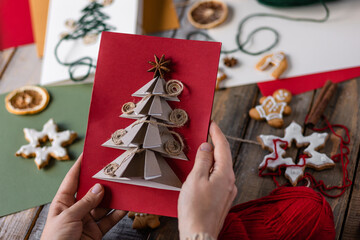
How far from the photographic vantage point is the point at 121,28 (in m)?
1.28

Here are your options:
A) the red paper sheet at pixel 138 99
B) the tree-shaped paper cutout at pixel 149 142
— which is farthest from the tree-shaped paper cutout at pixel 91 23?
the tree-shaped paper cutout at pixel 149 142

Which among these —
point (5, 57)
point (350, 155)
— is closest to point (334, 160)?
point (350, 155)

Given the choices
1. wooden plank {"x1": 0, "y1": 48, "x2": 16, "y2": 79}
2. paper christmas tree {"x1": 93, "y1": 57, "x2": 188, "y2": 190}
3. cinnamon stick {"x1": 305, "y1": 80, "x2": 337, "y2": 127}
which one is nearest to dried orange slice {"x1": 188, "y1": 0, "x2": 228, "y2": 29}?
cinnamon stick {"x1": 305, "y1": 80, "x2": 337, "y2": 127}

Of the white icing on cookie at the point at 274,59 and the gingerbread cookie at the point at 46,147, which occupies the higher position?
the white icing on cookie at the point at 274,59

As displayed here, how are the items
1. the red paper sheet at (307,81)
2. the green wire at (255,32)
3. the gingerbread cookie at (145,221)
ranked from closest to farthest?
the gingerbread cookie at (145,221) → the red paper sheet at (307,81) → the green wire at (255,32)

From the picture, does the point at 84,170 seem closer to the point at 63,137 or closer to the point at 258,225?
the point at 63,137

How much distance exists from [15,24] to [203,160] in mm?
1077

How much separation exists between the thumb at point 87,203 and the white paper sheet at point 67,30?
53cm

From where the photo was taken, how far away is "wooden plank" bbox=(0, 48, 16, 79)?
133cm

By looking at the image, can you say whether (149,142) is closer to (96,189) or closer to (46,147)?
(96,189)

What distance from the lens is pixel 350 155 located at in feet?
3.41

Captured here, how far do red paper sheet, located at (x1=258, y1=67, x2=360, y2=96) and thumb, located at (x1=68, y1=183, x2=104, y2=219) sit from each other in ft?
2.07

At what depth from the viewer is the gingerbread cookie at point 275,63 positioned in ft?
3.91

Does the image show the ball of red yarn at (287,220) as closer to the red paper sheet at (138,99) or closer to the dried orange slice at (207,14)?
the red paper sheet at (138,99)
